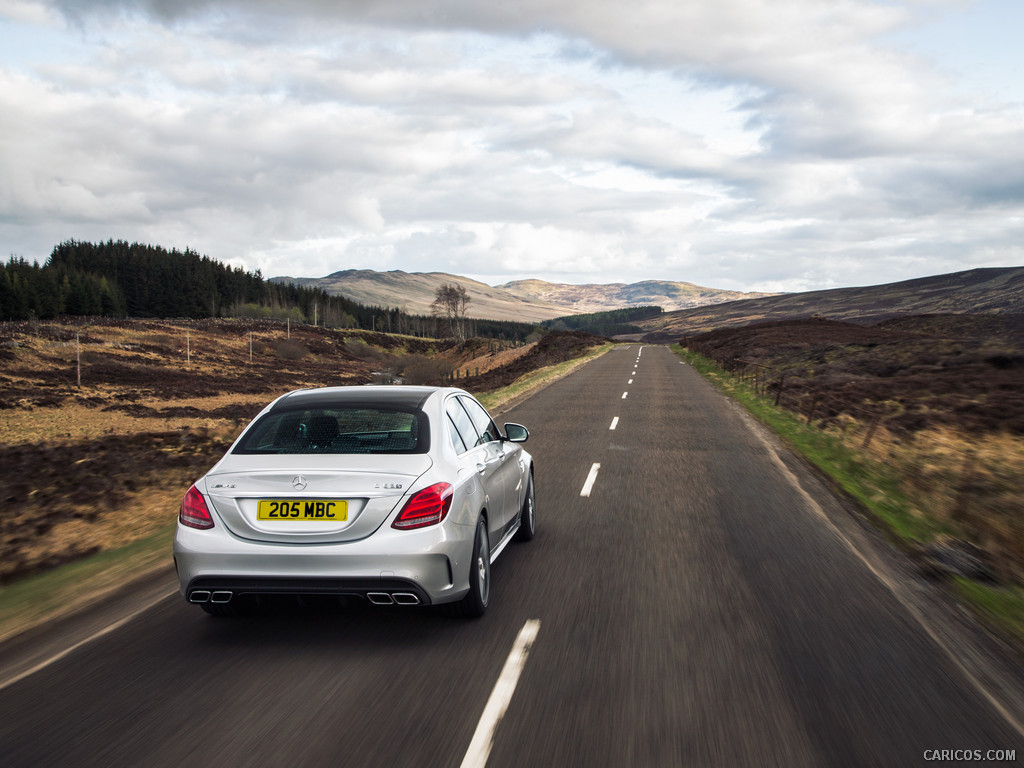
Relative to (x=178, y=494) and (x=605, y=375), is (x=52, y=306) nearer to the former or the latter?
(x=605, y=375)

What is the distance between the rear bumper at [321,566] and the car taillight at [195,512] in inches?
2.7

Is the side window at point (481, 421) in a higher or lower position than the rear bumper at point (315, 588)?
higher

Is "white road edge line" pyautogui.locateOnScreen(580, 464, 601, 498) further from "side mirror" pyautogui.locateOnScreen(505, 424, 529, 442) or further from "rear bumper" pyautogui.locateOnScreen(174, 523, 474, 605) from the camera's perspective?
"rear bumper" pyautogui.locateOnScreen(174, 523, 474, 605)

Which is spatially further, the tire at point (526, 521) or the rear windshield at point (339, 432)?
the tire at point (526, 521)

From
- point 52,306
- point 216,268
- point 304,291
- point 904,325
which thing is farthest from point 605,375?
point 304,291

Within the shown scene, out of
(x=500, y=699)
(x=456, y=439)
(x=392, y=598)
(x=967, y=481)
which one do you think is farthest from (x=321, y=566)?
(x=967, y=481)

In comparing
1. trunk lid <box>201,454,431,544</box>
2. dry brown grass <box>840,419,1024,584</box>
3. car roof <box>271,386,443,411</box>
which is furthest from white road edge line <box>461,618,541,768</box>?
dry brown grass <box>840,419,1024,584</box>

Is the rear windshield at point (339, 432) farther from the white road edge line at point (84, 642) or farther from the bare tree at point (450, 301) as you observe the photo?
the bare tree at point (450, 301)

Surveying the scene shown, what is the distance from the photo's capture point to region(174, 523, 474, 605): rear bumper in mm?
4410

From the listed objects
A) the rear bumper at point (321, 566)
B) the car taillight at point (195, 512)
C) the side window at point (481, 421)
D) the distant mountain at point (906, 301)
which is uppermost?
the distant mountain at point (906, 301)

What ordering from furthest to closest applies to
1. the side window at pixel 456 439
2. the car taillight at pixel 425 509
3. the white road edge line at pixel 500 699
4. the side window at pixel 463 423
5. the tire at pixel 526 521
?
the tire at pixel 526 521
the side window at pixel 463 423
the side window at pixel 456 439
the car taillight at pixel 425 509
the white road edge line at pixel 500 699

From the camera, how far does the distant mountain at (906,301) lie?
128 meters

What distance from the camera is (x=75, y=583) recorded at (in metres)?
6.10

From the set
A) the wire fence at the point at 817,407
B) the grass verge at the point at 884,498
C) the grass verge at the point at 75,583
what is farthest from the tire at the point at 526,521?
the wire fence at the point at 817,407
